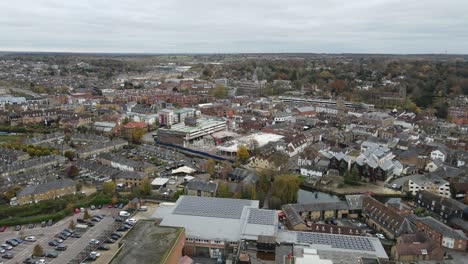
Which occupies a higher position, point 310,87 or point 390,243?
point 310,87

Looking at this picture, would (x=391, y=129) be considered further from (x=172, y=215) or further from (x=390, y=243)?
(x=172, y=215)

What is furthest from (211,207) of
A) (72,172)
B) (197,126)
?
(197,126)

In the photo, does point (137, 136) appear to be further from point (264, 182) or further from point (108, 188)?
point (264, 182)

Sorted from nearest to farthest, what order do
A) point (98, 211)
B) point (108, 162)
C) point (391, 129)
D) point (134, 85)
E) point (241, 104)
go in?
point (98, 211)
point (108, 162)
point (391, 129)
point (241, 104)
point (134, 85)

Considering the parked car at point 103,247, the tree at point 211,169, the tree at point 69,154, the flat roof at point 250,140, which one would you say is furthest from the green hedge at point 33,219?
the flat roof at point 250,140

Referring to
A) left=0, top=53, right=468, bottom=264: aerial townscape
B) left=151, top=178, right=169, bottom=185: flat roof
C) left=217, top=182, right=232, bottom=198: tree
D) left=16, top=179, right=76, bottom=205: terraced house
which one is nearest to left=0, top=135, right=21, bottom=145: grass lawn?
left=0, top=53, right=468, bottom=264: aerial townscape

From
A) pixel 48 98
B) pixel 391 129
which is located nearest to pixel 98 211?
pixel 391 129

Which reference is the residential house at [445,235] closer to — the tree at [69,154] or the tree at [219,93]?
the tree at [69,154]
